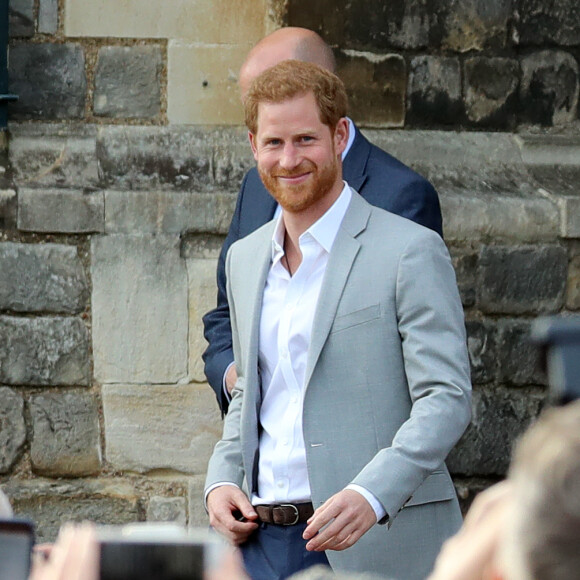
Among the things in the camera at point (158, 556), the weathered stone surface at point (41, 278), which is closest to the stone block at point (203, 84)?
the weathered stone surface at point (41, 278)

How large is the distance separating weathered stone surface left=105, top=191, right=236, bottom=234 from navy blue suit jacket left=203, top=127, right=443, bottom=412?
528 millimetres

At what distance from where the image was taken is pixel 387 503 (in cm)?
276

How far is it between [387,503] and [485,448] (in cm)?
188

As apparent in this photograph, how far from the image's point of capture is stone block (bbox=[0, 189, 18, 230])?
4449 millimetres

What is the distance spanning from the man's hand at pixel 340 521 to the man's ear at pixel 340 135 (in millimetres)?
833

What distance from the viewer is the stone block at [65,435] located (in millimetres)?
4488

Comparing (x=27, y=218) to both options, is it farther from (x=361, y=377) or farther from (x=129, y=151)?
(x=361, y=377)

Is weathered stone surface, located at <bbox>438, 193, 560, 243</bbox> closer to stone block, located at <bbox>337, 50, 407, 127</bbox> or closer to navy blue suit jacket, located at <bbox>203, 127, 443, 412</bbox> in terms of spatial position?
stone block, located at <bbox>337, 50, 407, 127</bbox>

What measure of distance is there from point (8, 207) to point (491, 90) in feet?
5.69

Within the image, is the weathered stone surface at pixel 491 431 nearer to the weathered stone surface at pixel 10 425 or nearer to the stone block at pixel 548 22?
the stone block at pixel 548 22

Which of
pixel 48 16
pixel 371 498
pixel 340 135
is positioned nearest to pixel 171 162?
pixel 48 16

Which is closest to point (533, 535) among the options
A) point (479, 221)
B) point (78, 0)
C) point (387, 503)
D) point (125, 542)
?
point (125, 542)

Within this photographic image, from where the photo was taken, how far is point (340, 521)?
272cm

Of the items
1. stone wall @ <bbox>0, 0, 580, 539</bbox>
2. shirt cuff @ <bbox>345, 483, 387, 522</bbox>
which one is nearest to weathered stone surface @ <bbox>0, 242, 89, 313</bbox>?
stone wall @ <bbox>0, 0, 580, 539</bbox>
